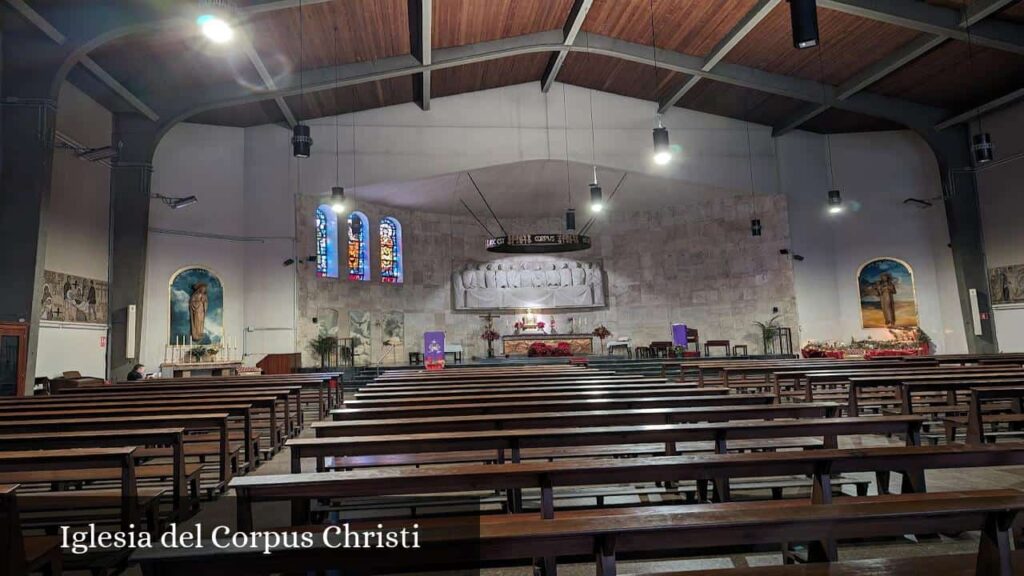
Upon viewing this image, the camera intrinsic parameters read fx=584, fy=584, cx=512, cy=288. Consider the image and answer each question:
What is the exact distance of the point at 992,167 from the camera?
13289mm

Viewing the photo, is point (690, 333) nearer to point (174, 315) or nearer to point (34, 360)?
point (174, 315)

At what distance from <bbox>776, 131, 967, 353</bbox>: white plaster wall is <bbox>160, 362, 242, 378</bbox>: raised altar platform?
13.5 meters

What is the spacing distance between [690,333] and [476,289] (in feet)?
20.2

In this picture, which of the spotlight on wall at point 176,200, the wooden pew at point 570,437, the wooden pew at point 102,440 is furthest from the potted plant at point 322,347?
the wooden pew at point 570,437

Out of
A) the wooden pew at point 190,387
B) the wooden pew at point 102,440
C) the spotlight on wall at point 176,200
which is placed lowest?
the wooden pew at point 102,440

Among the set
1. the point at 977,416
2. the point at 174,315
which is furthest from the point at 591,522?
the point at 174,315

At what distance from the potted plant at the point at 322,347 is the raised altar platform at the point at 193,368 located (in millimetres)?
2010

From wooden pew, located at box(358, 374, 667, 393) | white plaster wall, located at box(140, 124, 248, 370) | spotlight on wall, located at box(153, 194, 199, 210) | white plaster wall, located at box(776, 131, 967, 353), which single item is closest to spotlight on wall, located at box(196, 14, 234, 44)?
wooden pew, located at box(358, 374, 667, 393)

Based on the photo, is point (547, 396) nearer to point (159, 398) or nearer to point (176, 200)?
point (159, 398)

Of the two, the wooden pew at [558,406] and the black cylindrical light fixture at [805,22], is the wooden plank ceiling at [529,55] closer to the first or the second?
the black cylindrical light fixture at [805,22]

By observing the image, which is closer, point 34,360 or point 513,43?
point 34,360

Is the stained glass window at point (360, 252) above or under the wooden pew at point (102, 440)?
above

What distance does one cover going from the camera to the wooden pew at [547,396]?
13.2ft

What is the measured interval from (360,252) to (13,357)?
8.39 m
